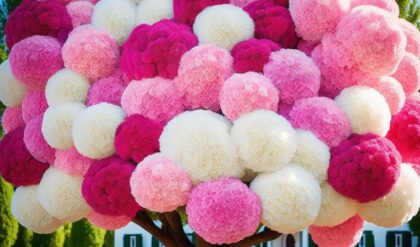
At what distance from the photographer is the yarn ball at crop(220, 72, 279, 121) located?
2213 mm

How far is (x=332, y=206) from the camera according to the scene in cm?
230

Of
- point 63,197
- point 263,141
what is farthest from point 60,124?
point 263,141

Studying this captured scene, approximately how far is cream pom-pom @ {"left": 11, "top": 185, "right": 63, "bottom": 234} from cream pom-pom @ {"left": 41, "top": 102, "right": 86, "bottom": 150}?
329mm

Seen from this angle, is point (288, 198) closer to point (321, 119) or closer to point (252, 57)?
point (321, 119)

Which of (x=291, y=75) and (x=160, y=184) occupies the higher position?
(x=291, y=75)

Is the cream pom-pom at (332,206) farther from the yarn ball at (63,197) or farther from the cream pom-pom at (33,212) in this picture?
the cream pom-pom at (33,212)

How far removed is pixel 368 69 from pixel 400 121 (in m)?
0.27

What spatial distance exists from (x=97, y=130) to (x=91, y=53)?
0.36 meters

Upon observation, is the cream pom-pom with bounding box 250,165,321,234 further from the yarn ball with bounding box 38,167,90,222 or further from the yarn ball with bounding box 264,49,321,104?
the yarn ball with bounding box 38,167,90,222

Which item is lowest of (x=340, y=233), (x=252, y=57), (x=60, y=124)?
(x=340, y=233)

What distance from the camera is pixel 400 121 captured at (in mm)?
2506

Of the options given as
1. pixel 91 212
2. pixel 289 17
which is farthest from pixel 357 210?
pixel 91 212

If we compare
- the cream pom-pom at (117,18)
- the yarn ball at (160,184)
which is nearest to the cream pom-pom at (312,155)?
the yarn ball at (160,184)

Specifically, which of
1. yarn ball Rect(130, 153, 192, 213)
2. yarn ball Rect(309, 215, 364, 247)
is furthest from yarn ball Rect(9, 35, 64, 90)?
yarn ball Rect(309, 215, 364, 247)
